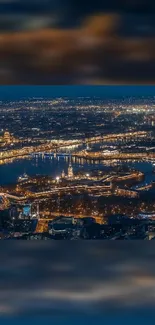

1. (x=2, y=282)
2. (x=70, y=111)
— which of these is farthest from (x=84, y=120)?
(x=2, y=282)

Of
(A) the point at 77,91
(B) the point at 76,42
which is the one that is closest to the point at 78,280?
(A) the point at 77,91

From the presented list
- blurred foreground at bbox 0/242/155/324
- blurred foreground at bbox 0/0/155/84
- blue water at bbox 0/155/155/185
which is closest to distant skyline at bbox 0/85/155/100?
blurred foreground at bbox 0/0/155/84

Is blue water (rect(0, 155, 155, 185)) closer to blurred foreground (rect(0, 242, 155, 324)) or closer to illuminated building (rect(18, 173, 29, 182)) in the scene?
illuminated building (rect(18, 173, 29, 182))

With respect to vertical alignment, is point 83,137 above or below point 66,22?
below

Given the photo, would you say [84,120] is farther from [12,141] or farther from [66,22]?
[66,22]

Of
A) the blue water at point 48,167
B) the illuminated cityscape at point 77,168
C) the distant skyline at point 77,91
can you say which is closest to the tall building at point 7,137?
the illuminated cityscape at point 77,168

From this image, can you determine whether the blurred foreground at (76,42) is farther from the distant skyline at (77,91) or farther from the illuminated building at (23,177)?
the illuminated building at (23,177)

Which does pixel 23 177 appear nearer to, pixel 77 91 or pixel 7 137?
pixel 7 137
